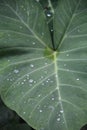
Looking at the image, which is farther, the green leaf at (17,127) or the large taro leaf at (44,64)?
the green leaf at (17,127)

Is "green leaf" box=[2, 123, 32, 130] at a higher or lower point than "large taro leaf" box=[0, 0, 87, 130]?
lower

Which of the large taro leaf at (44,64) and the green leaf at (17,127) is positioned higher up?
the large taro leaf at (44,64)

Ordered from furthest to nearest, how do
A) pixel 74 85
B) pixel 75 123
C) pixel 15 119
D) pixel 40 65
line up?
1. pixel 15 119
2. pixel 40 65
3. pixel 74 85
4. pixel 75 123

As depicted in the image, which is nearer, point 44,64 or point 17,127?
point 44,64

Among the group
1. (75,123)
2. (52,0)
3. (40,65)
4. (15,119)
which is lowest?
(15,119)

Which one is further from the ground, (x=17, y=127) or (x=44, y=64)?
(x=44, y=64)

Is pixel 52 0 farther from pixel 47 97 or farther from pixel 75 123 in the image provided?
pixel 75 123

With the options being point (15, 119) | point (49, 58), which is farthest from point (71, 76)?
point (15, 119)

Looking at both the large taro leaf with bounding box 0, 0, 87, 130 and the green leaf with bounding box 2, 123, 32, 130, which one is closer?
the large taro leaf with bounding box 0, 0, 87, 130
